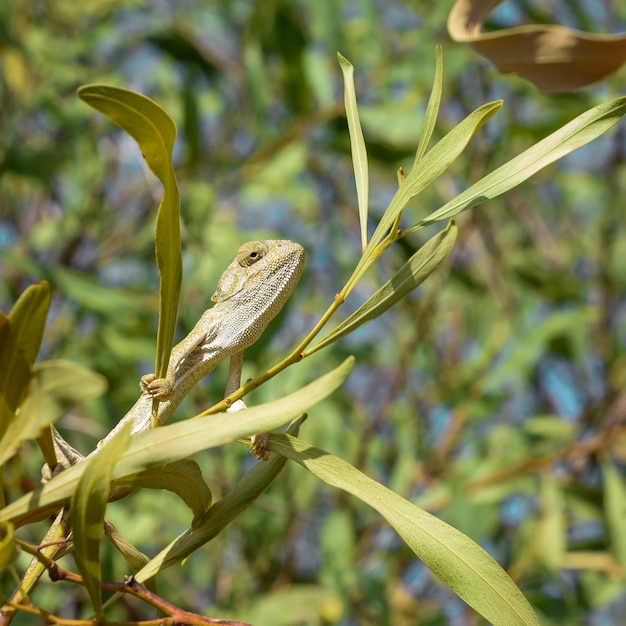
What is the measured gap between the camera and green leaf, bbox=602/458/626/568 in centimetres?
→ 313

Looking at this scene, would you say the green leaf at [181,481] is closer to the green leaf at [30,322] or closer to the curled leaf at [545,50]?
the green leaf at [30,322]

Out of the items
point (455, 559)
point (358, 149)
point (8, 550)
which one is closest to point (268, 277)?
point (358, 149)

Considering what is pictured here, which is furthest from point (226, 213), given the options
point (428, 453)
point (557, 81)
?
point (557, 81)

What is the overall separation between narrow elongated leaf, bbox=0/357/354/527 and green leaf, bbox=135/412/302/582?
0.23 meters

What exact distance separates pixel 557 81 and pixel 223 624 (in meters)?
0.86

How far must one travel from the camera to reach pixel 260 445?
1211 mm

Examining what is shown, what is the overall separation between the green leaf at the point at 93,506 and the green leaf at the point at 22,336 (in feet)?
0.33

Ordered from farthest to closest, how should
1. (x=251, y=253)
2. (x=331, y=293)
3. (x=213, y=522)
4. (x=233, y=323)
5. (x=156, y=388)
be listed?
(x=331, y=293)
(x=251, y=253)
(x=233, y=323)
(x=156, y=388)
(x=213, y=522)

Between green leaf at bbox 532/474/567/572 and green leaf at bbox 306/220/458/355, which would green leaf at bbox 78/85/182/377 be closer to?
green leaf at bbox 306/220/458/355

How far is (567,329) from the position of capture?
3.57 meters

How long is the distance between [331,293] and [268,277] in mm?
2875

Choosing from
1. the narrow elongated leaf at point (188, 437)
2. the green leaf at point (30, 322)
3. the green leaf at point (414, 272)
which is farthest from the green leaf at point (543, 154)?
the green leaf at point (30, 322)

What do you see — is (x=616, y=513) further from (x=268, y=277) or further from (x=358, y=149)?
(x=358, y=149)

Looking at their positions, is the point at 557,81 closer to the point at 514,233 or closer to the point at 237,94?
the point at 237,94
